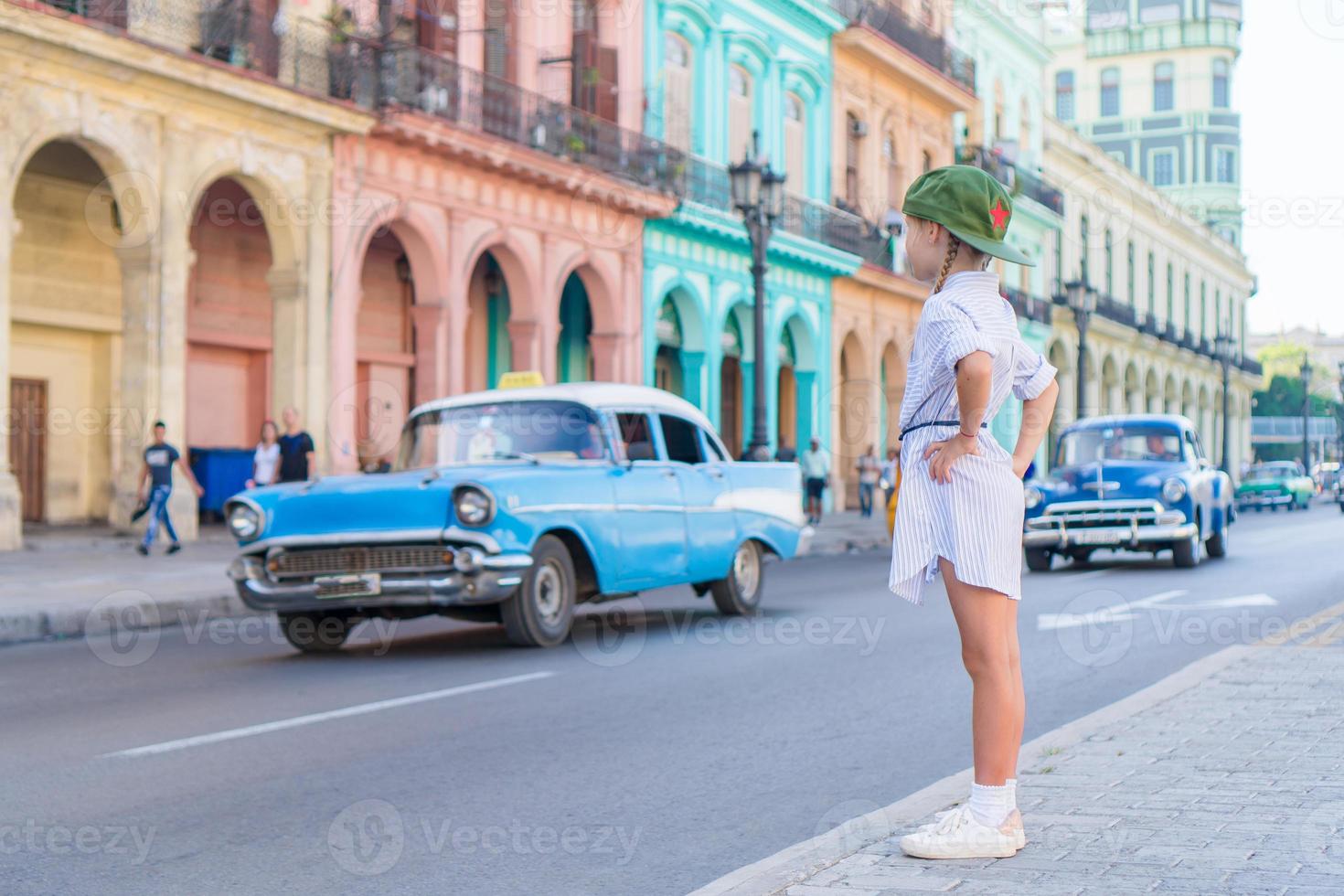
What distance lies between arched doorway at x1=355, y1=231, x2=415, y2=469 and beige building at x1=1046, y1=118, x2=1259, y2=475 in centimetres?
2365

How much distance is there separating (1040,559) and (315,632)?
9.92m

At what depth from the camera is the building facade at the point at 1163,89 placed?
7462 centimetres

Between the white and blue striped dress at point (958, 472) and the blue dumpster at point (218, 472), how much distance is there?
1922cm

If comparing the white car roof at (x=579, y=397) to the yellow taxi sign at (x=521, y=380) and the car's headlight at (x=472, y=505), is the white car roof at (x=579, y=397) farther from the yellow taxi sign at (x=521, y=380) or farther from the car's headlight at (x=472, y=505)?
the car's headlight at (x=472, y=505)

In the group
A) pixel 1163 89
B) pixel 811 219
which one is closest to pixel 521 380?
pixel 811 219

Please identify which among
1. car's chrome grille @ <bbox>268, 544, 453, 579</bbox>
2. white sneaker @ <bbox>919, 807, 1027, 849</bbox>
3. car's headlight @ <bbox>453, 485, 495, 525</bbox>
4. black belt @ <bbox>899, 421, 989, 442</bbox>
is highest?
black belt @ <bbox>899, 421, 989, 442</bbox>

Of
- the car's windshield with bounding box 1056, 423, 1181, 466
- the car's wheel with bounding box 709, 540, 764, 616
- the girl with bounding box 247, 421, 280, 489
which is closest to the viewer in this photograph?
the car's wheel with bounding box 709, 540, 764, 616

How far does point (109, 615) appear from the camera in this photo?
12367 millimetres

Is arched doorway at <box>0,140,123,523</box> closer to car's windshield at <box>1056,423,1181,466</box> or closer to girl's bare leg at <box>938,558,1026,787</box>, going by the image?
car's windshield at <box>1056,423,1181,466</box>

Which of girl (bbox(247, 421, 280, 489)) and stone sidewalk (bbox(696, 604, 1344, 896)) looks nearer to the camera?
stone sidewalk (bbox(696, 604, 1344, 896))

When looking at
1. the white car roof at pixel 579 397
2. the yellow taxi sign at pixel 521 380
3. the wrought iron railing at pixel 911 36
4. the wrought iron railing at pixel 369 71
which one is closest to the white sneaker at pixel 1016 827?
the white car roof at pixel 579 397

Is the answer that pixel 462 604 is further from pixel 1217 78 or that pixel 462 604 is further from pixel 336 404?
pixel 1217 78

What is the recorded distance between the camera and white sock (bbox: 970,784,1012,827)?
4.29 meters

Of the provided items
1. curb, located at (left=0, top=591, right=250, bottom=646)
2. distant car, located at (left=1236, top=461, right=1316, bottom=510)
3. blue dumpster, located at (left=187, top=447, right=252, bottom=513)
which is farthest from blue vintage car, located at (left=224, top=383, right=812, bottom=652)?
distant car, located at (left=1236, top=461, right=1316, bottom=510)
